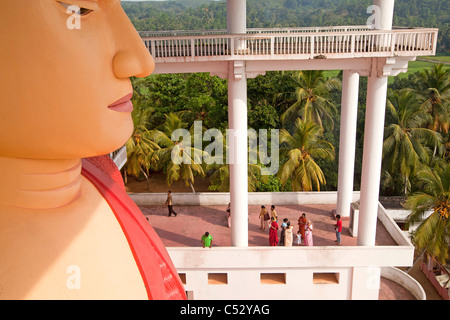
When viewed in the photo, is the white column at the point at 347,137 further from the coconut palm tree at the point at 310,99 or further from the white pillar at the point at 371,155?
the coconut palm tree at the point at 310,99

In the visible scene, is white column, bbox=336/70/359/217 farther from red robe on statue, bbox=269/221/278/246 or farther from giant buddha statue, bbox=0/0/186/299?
giant buddha statue, bbox=0/0/186/299

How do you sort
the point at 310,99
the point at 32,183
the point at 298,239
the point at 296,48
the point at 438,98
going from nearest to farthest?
the point at 32,183
the point at 296,48
the point at 298,239
the point at 310,99
the point at 438,98

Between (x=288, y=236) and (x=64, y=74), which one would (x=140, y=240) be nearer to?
(x=64, y=74)

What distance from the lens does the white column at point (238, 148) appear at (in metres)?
12.5

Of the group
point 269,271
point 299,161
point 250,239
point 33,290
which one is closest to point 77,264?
point 33,290

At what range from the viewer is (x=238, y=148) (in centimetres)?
1283

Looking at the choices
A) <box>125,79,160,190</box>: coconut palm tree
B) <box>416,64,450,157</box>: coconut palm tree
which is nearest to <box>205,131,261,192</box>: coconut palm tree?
<box>125,79,160,190</box>: coconut palm tree

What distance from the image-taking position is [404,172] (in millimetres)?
20281

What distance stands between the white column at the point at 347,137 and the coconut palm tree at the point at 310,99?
6698 mm

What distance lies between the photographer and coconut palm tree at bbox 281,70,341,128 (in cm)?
2253

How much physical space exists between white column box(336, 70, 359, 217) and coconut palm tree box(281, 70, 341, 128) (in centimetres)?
670

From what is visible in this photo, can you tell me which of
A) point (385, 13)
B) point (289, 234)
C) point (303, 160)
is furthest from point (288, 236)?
point (385, 13)

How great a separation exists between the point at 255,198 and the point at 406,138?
7847 mm
